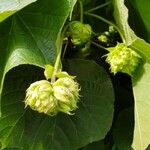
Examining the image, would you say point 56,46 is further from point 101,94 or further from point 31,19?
point 101,94

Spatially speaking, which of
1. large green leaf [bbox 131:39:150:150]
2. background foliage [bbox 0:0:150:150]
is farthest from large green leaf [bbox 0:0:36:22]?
large green leaf [bbox 131:39:150:150]

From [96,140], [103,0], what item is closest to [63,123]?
[96,140]

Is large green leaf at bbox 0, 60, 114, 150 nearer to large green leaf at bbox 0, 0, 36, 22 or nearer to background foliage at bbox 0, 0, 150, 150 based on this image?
background foliage at bbox 0, 0, 150, 150

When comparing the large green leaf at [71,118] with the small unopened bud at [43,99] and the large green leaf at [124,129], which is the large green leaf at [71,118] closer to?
the large green leaf at [124,129]

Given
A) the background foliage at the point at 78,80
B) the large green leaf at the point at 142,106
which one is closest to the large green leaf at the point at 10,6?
the background foliage at the point at 78,80

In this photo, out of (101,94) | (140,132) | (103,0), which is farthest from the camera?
(103,0)

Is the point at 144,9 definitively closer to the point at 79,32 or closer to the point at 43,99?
the point at 79,32
